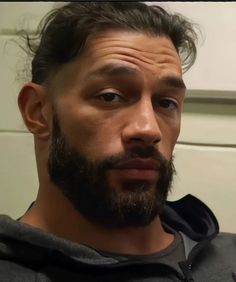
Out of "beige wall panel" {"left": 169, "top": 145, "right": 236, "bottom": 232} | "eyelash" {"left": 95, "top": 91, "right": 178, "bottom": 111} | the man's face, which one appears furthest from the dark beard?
"beige wall panel" {"left": 169, "top": 145, "right": 236, "bottom": 232}

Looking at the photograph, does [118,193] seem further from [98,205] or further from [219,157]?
[219,157]

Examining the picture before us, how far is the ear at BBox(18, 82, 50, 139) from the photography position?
2.95ft

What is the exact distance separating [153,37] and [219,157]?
0.41m

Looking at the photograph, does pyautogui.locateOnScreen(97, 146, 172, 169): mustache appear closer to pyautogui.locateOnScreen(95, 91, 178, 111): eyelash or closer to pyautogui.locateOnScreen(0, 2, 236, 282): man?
pyautogui.locateOnScreen(0, 2, 236, 282): man

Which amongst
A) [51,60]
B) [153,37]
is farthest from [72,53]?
[153,37]

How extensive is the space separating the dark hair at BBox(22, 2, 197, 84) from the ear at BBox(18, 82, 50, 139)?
0.03 metres

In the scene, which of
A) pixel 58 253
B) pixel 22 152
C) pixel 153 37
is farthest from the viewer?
pixel 22 152

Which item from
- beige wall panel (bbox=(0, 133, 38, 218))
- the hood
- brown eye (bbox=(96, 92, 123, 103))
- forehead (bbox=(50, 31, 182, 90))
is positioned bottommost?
beige wall panel (bbox=(0, 133, 38, 218))

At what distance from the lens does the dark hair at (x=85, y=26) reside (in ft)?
2.85

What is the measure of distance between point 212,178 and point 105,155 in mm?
446

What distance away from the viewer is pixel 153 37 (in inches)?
34.9

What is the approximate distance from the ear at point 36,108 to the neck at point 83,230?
0.41 ft

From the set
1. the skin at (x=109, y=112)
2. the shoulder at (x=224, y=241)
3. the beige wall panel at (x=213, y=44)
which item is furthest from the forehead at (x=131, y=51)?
the shoulder at (x=224, y=241)

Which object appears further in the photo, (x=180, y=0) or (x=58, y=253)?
(x=180, y=0)
